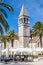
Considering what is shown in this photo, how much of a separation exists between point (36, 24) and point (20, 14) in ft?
72.6

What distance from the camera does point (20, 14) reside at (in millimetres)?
84438

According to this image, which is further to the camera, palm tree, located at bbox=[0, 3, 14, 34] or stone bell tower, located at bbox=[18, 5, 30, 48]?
stone bell tower, located at bbox=[18, 5, 30, 48]

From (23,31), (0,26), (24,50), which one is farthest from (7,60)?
(23,31)

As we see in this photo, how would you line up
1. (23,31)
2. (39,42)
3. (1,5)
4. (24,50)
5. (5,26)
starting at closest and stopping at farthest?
1. (5,26)
2. (1,5)
3. (24,50)
4. (39,42)
5. (23,31)

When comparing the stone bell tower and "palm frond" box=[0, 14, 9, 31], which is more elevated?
the stone bell tower

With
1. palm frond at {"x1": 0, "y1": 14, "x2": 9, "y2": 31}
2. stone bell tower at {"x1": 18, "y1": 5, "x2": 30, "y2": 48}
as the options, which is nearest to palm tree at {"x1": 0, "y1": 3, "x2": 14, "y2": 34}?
palm frond at {"x1": 0, "y1": 14, "x2": 9, "y2": 31}

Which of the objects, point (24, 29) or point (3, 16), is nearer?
point (3, 16)

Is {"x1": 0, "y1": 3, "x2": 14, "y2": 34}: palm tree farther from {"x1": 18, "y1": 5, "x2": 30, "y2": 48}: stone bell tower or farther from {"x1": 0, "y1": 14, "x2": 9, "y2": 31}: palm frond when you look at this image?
{"x1": 18, "y1": 5, "x2": 30, "y2": 48}: stone bell tower

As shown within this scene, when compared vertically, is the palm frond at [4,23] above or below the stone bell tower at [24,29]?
below

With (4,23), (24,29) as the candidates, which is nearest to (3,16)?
(4,23)

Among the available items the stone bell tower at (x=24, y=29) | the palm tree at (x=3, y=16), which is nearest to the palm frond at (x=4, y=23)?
the palm tree at (x=3, y=16)

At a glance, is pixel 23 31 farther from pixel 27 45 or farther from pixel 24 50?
pixel 24 50

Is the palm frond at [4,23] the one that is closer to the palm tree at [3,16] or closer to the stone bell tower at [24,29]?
the palm tree at [3,16]

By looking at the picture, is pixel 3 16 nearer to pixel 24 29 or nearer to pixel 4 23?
pixel 4 23
